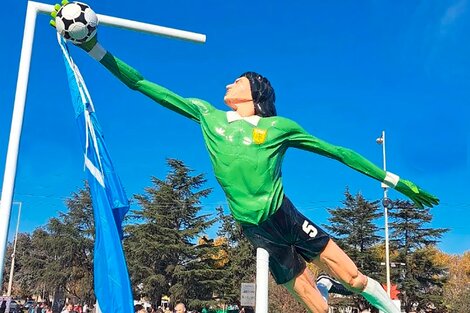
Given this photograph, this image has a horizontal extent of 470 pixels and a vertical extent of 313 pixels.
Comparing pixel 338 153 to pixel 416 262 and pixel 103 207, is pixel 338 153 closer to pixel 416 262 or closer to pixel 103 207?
pixel 103 207

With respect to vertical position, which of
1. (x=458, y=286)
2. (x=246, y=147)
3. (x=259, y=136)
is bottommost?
(x=246, y=147)

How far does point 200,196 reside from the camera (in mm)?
33562

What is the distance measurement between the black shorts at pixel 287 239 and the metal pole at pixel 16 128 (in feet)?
6.54

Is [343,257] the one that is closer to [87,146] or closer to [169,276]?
[87,146]

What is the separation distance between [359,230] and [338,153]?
99.6 ft

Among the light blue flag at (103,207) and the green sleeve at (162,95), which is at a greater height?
the green sleeve at (162,95)

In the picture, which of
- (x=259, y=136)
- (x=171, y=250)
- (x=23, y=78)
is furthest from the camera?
(x=171, y=250)

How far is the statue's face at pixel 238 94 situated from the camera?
5199 millimetres

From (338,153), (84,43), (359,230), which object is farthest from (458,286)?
(84,43)

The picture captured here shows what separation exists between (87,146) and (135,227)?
92.5 feet

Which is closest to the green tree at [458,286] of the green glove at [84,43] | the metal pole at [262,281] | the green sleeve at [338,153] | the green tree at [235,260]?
the green tree at [235,260]

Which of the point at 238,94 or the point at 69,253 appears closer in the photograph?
the point at 238,94

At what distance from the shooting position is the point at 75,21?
15.5ft

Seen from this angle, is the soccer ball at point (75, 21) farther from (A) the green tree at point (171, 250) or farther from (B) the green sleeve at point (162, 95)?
(A) the green tree at point (171, 250)
